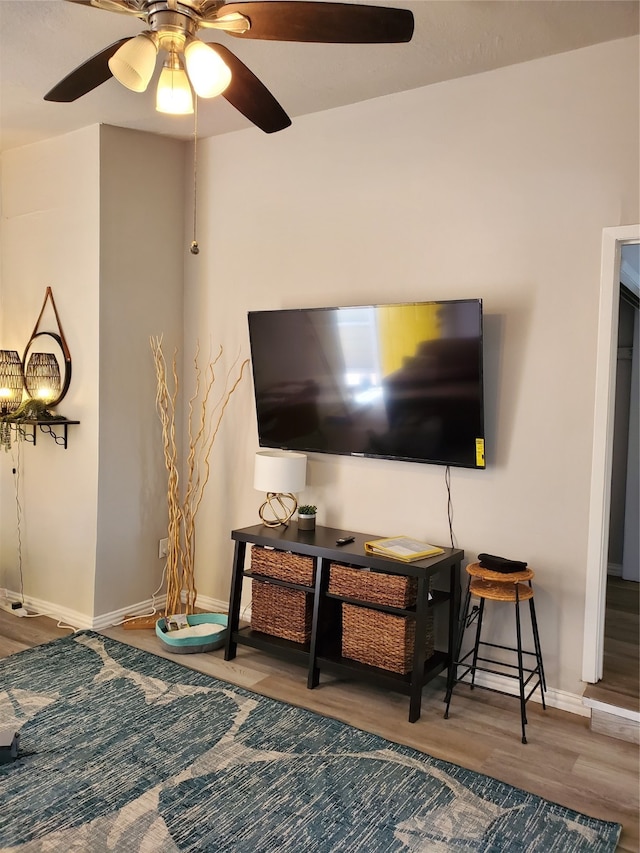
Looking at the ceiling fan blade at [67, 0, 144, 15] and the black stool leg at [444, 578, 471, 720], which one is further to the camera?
the black stool leg at [444, 578, 471, 720]

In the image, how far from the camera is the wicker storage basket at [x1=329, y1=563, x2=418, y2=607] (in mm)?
3006

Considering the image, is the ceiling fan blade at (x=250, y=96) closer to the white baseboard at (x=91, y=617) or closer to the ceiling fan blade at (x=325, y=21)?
the ceiling fan blade at (x=325, y=21)

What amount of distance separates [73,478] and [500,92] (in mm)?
2977

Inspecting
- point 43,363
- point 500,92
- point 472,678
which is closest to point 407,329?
point 500,92

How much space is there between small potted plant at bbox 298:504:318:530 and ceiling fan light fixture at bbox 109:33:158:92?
83.1 inches

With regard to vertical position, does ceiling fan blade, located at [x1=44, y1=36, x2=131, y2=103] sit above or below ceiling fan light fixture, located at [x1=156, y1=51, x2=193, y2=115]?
above

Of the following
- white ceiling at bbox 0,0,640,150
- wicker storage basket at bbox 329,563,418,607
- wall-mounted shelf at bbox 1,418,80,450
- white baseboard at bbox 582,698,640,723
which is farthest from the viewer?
wall-mounted shelf at bbox 1,418,80,450

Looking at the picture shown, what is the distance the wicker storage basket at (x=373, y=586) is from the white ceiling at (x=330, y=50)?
7.28 ft

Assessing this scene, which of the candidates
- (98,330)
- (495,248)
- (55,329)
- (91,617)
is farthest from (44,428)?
(495,248)

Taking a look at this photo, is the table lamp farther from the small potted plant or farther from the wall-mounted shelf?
the wall-mounted shelf

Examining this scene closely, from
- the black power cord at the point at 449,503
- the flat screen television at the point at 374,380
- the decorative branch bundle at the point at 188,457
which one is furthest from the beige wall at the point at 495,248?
the decorative branch bundle at the point at 188,457

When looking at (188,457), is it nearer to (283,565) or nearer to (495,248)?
(283,565)

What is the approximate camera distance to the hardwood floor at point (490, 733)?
246cm

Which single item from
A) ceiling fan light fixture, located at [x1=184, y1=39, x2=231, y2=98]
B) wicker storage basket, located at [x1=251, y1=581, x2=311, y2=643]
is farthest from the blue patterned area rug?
ceiling fan light fixture, located at [x1=184, y1=39, x2=231, y2=98]
